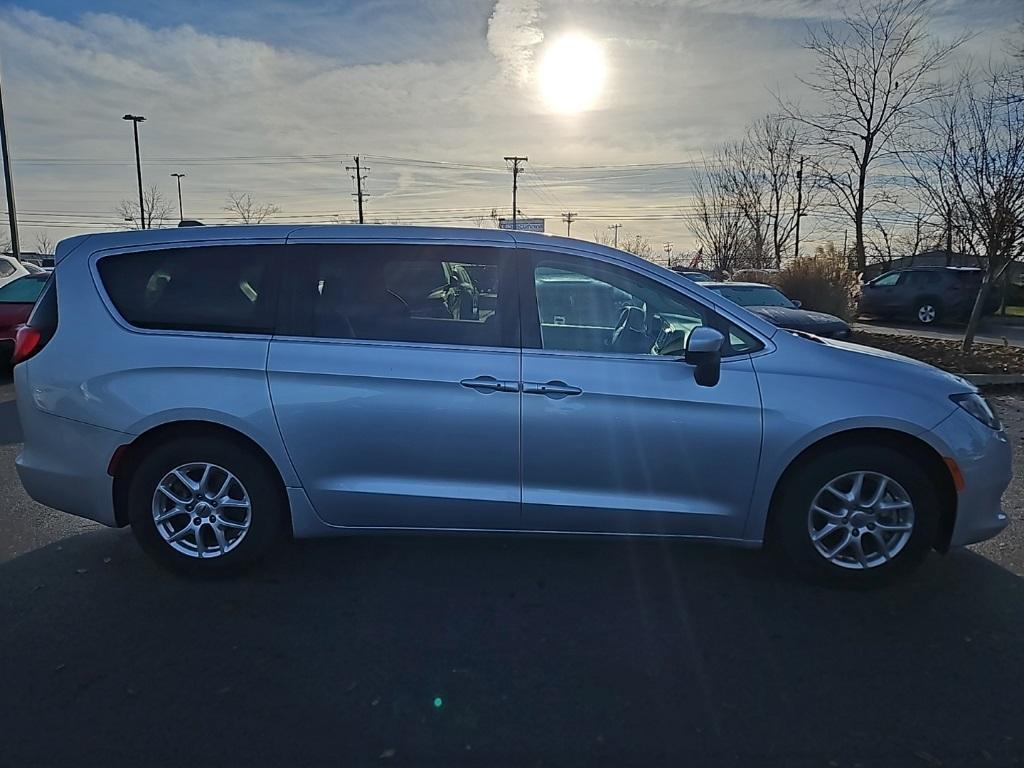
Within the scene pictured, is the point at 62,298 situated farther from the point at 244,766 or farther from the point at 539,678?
the point at 539,678

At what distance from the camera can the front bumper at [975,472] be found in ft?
11.0

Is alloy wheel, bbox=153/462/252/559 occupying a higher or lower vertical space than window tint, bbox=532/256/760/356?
lower

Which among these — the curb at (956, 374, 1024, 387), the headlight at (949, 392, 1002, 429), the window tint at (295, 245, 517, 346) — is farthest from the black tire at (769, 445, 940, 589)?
the curb at (956, 374, 1024, 387)

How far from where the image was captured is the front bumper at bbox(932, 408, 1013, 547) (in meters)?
3.34

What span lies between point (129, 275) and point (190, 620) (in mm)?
1777

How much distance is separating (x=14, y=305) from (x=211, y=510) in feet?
27.7

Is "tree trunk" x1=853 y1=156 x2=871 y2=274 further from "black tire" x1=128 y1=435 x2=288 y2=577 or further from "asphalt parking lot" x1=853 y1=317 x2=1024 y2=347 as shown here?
"black tire" x1=128 y1=435 x2=288 y2=577

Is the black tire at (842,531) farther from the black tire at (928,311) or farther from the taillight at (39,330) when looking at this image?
the black tire at (928,311)

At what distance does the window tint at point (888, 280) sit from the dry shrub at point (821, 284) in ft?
8.14

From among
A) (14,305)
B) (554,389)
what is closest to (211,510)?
(554,389)

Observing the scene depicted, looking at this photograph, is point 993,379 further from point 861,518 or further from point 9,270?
point 9,270

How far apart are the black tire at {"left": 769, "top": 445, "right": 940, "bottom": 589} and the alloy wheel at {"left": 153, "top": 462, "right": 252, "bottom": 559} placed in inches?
107

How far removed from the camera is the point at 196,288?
362cm

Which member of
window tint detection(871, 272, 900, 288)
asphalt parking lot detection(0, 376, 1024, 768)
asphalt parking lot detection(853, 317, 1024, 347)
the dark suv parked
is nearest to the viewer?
asphalt parking lot detection(0, 376, 1024, 768)
